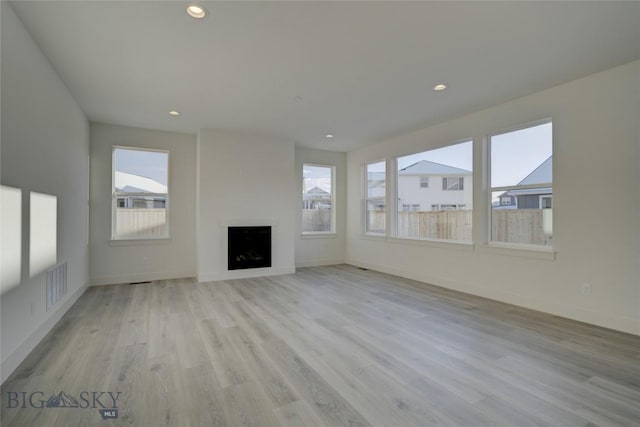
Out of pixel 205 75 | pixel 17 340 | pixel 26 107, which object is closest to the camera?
pixel 17 340

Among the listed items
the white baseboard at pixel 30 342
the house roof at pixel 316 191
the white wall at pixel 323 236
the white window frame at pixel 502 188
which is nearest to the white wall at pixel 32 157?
the white baseboard at pixel 30 342

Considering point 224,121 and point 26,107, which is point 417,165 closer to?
point 224,121

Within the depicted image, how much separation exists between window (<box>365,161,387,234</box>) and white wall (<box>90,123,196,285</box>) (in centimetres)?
373

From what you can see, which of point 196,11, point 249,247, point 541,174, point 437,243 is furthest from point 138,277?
point 541,174

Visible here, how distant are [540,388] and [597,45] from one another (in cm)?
300

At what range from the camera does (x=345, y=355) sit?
8.54 ft

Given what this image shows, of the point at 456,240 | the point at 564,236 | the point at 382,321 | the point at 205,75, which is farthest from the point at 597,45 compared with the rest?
the point at 205,75

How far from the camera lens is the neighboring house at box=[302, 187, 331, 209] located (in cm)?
712

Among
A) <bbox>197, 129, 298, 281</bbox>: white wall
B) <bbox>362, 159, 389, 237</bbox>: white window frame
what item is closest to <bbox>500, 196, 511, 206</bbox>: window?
<bbox>362, 159, 389, 237</bbox>: white window frame

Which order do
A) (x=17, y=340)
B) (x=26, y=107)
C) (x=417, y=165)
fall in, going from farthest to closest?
(x=417, y=165)
(x=26, y=107)
(x=17, y=340)

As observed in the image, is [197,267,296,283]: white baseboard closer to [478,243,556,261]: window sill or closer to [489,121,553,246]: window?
[478,243,556,261]: window sill

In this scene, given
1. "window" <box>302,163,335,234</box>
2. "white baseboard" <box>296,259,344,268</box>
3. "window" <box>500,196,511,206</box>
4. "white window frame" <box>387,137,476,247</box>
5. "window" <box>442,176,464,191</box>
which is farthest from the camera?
"window" <box>302,163,335,234</box>

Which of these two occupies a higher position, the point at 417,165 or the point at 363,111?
the point at 363,111

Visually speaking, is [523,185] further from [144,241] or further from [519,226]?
[144,241]
